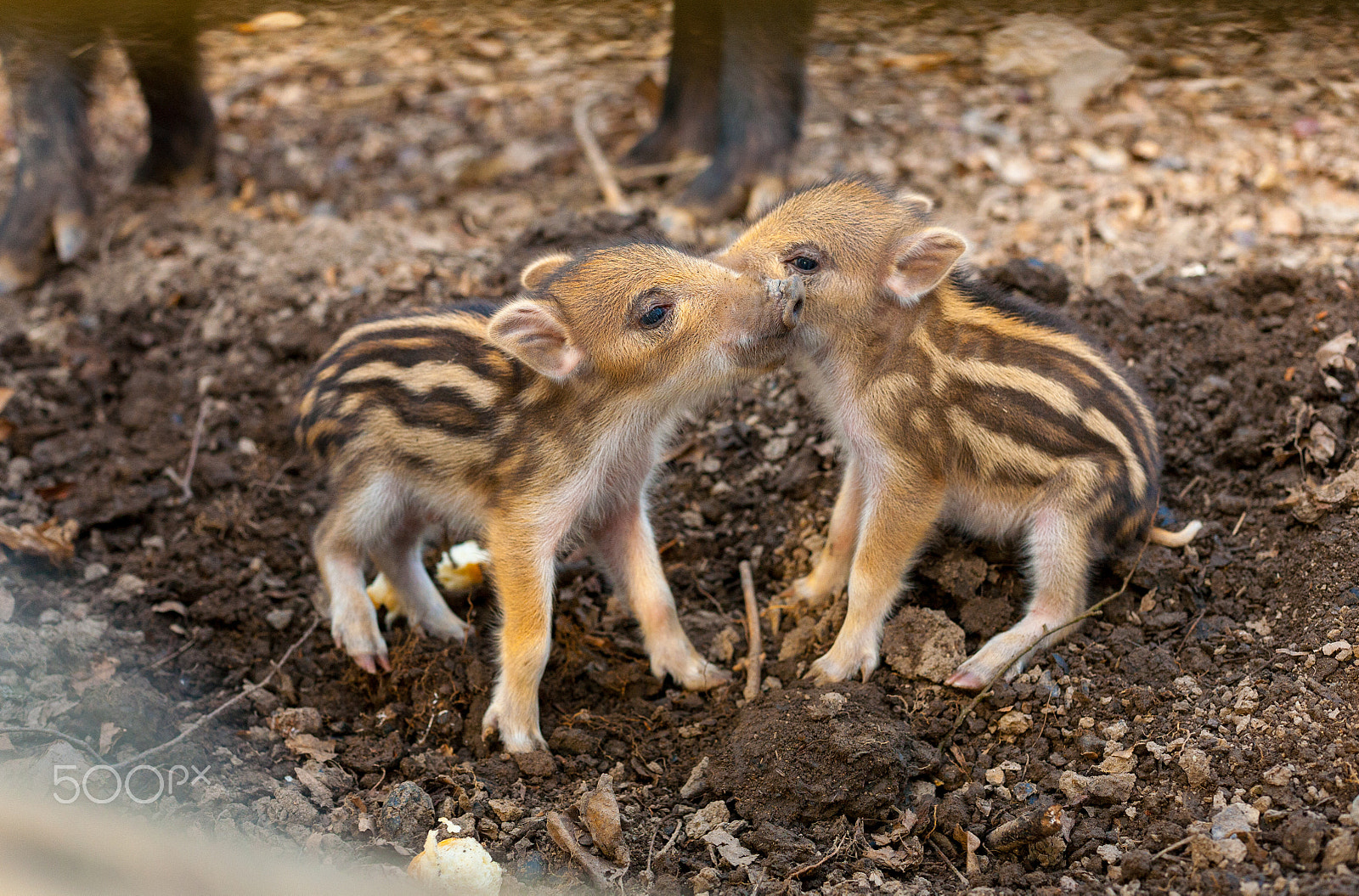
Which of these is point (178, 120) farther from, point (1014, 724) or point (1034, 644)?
point (1014, 724)

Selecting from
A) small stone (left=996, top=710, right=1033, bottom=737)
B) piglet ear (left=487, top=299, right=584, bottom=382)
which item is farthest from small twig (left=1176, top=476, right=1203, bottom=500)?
piglet ear (left=487, top=299, right=584, bottom=382)

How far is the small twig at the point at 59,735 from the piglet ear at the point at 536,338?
1.59m

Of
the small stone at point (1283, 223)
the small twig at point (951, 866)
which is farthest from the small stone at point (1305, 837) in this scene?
the small stone at point (1283, 223)

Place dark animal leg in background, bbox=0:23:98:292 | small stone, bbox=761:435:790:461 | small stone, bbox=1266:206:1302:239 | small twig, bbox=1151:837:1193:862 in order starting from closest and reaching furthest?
small twig, bbox=1151:837:1193:862 → small stone, bbox=761:435:790:461 → small stone, bbox=1266:206:1302:239 → dark animal leg in background, bbox=0:23:98:292

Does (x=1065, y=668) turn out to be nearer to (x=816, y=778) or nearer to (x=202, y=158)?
(x=816, y=778)

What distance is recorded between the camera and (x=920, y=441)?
3938mm

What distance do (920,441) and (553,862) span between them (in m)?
1.80

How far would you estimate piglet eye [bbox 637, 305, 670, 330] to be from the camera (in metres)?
3.80

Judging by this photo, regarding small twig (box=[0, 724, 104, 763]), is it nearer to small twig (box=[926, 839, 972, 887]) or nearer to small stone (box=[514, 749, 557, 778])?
small stone (box=[514, 749, 557, 778])

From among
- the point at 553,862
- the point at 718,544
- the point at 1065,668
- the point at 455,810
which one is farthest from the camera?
the point at 718,544

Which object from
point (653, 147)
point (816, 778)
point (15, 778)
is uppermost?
point (15, 778)

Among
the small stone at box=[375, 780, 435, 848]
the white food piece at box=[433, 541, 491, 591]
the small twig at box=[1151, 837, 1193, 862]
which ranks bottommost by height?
the white food piece at box=[433, 541, 491, 591]

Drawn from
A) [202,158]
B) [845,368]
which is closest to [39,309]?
[202,158]

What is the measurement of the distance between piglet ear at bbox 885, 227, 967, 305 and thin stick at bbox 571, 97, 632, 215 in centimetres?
215
